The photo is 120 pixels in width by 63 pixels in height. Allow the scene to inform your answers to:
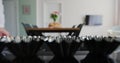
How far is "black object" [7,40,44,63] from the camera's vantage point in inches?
22.0

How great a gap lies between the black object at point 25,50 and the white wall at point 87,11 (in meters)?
7.82

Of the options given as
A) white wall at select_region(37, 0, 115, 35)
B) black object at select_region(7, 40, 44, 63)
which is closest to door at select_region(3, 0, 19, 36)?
white wall at select_region(37, 0, 115, 35)

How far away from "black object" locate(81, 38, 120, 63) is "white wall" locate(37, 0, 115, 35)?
307 inches

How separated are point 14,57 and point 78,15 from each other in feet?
26.0

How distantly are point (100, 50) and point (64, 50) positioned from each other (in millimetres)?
97

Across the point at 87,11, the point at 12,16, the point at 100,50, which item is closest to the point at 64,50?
the point at 100,50

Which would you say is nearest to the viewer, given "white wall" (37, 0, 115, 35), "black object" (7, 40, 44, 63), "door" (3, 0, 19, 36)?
"black object" (7, 40, 44, 63)

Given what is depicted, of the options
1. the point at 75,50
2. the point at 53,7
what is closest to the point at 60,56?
the point at 75,50

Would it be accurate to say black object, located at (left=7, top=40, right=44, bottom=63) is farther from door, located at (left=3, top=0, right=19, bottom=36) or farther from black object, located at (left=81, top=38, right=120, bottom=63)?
door, located at (left=3, top=0, right=19, bottom=36)

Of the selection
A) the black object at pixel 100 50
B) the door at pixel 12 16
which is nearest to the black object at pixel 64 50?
the black object at pixel 100 50

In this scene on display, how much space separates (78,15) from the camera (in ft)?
27.7

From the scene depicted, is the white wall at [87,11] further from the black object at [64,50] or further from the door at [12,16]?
the black object at [64,50]

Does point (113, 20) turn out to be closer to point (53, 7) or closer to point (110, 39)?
point (53, 7)

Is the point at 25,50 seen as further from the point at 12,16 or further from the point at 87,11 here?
the point at 87,11
